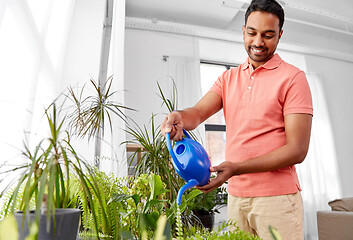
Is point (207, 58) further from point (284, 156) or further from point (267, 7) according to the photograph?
point (284, 156)

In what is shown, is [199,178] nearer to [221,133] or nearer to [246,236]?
[246,236]

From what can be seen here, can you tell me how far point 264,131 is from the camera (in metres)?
1.14

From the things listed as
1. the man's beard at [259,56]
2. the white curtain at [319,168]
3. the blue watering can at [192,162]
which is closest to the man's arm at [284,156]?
the blue watering can at [192,162]

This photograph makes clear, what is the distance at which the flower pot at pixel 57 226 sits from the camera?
0.45 meters

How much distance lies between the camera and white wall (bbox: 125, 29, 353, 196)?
14.9 feet

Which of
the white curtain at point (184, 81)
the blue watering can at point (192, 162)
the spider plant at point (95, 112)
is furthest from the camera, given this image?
the white curtain at point (184, 81)

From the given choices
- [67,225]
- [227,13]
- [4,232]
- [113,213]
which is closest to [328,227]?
A: [113,213]

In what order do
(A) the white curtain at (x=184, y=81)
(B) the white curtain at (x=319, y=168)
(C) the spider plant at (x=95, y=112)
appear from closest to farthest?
1. (C) the spider plant at (x=95, y=112)
2. (A) the white curtain at (x=184, y=81)
3. (B) the white curtain at (x=319, y=168)

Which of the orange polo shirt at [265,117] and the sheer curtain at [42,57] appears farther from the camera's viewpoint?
the sheer curtain at [42,57]

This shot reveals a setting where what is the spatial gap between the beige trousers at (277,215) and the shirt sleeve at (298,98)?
34 centimetres

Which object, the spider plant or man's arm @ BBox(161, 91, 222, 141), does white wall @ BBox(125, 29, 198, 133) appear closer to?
the spider plant

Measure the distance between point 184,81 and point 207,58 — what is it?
975 millimetres

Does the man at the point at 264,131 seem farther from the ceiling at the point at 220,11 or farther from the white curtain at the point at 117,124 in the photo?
the ceiling at the point at 220,11

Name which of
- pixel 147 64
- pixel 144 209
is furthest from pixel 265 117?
pixel 147 64
